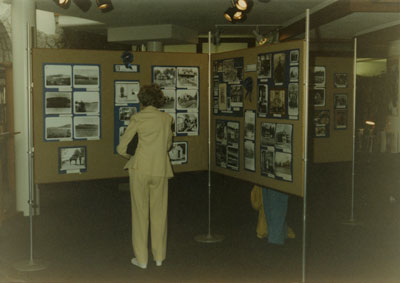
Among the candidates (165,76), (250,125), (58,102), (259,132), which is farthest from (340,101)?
(58,102)

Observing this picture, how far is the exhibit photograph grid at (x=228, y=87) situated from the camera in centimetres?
503

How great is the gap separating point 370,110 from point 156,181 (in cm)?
1086

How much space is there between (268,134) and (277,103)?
31cm

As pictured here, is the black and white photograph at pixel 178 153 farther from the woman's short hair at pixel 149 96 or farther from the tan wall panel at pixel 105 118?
the woman's short hair at pixel 149 96

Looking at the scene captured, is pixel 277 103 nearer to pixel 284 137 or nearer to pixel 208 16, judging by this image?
pixel 284 137

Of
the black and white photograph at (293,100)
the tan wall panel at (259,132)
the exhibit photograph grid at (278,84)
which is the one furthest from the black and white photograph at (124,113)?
the black and white photograph at (293,100)

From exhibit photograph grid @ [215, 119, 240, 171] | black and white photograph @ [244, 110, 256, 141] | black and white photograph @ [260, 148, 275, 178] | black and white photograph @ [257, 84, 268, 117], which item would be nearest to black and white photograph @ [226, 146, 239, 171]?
exhibit photograph grid @ [215, 119, 240, 171]

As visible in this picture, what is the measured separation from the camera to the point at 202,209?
7.01 meters

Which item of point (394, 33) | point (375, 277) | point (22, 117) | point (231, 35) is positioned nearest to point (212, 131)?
point (375, 277)

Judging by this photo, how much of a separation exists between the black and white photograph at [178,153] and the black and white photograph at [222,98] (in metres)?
0.60

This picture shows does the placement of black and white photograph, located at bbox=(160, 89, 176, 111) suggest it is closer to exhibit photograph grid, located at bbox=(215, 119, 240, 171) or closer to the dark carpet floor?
exhibit photograph grid, located at bbox=(215, 119, 240, 171)

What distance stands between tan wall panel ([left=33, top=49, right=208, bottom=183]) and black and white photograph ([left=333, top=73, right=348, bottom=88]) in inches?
216

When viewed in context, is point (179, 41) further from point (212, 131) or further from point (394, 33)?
point (212, 131)

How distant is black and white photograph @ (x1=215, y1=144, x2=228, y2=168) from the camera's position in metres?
5.35
